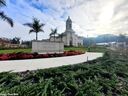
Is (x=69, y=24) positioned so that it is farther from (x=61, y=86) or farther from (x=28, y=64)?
(x=61, y=86)

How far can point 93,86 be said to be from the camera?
17.7ft

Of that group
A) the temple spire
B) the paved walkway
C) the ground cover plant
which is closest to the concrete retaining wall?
the paved walkway

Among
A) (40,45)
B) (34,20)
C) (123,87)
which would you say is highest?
(34,20)

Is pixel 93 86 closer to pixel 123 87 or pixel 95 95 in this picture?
pixel 95 95

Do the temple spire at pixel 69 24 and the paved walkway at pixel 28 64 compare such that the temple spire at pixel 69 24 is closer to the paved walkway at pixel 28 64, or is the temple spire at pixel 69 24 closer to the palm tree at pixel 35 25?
the palm tree at pixel 35 25

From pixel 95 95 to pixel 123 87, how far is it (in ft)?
6.35

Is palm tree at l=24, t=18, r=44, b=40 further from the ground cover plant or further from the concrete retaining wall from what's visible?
the ground cover plant

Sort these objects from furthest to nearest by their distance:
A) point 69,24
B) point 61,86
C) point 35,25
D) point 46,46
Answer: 1. point 69,24
2. point 35,25
3. point 46,46
4. point 61,86

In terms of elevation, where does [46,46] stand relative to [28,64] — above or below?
above

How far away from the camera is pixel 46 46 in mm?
19562

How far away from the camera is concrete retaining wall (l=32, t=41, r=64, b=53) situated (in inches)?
731

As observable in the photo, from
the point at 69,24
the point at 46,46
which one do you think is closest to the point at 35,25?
the point at 46,46

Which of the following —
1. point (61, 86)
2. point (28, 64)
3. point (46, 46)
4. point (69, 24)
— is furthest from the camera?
point (69, 24)

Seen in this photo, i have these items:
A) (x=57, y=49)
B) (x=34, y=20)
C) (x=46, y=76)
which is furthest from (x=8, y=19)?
(x=34, y=20)
